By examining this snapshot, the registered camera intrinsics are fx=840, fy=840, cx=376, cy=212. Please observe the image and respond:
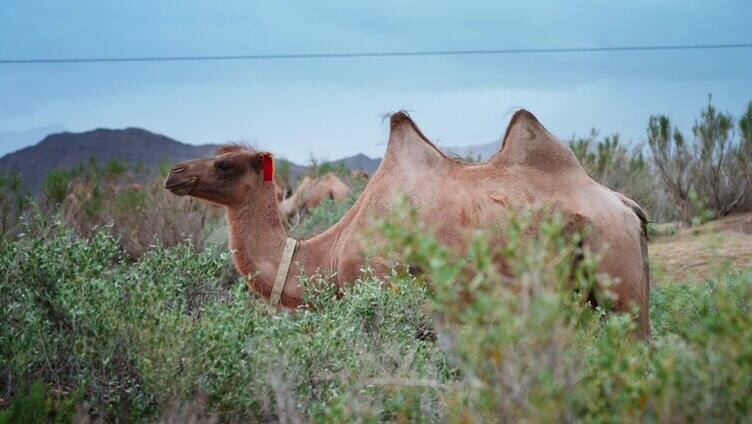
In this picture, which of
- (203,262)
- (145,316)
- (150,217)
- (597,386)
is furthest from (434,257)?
(150,217)

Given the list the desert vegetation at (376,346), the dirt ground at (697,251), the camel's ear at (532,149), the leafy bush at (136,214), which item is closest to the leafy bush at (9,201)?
the desert vegetation at (376,346)

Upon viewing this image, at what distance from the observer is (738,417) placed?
310cm

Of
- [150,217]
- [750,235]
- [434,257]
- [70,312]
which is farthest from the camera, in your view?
[750,235]

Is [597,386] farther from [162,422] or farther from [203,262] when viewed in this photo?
[203,262]

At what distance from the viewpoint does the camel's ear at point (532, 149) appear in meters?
6.32

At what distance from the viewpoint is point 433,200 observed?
→ 6191 millimetres

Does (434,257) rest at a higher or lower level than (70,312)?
higher

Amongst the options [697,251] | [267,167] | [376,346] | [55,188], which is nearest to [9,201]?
[267,167]

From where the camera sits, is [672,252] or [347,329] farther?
[672,252]

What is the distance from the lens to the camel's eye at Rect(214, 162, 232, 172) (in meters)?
6.96

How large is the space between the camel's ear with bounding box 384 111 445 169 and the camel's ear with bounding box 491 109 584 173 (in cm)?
49

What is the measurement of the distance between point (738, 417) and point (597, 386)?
0.53m

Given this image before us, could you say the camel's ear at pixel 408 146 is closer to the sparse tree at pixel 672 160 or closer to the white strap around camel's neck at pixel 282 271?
the white strap around camel's neck at pixel 282 271

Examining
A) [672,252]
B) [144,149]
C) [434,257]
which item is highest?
[144,149]
